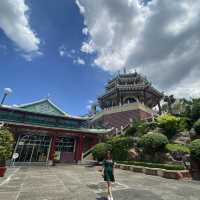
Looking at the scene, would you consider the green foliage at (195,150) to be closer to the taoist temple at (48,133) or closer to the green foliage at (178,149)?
the green foliage at (178,149)

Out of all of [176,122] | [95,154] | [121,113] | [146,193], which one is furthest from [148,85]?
[146,193]

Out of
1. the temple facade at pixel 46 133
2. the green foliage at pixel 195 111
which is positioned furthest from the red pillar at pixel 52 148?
the green foliage at pixel 195 111

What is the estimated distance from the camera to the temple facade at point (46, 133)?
19.4 metres

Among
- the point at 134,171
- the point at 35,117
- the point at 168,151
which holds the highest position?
the point at 35,117

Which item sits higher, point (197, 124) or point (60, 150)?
point (197, 124)

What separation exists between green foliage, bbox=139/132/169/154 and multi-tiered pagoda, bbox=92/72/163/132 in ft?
53.3

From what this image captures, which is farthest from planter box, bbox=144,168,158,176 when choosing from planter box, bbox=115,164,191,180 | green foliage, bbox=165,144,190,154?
green foliage, bbox=165,144,190,154

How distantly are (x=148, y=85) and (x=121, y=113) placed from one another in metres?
10.2

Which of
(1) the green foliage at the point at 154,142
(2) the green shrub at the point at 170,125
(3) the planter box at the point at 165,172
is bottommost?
(3) the planter box at the point at 165,172

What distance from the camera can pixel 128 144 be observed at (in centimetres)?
1708

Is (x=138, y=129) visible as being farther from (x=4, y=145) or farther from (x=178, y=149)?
(x=4, y=145)

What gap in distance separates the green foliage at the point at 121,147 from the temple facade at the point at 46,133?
5843 mm

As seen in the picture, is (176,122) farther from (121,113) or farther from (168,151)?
(121,113)

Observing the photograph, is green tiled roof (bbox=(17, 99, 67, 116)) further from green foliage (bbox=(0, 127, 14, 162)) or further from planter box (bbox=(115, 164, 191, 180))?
planter box (bbox=(115, 164, 191, 180))
